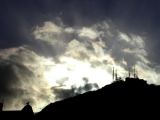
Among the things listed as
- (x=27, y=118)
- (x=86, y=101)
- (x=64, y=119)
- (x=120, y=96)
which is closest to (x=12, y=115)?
(x=27, y=118)

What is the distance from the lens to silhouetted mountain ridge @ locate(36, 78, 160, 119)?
65.0m

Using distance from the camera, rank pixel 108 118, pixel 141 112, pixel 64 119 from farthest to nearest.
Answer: pixel 64 119, pixel 108 118, pixel 141 112

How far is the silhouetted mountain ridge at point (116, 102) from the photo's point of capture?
6500 centimetres

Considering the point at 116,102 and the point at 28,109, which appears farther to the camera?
the point at 116,102

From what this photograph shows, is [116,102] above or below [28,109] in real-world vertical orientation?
above

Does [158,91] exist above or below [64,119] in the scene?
above

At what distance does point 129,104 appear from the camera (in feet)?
217

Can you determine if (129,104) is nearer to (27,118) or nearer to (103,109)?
(103,109)

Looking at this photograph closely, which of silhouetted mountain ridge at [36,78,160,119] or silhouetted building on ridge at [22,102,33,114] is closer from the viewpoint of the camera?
silhouetted mountain ridge at [36,78,160,119]

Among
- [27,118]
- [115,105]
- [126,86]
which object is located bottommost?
[27,118]

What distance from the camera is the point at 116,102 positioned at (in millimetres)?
69875

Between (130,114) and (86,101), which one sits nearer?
(130,114)

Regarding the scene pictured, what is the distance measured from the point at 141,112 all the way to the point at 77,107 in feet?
66.7

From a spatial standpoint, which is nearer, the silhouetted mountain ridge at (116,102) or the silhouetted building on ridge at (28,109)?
the silhouetted mountain ridge at (116,102)
